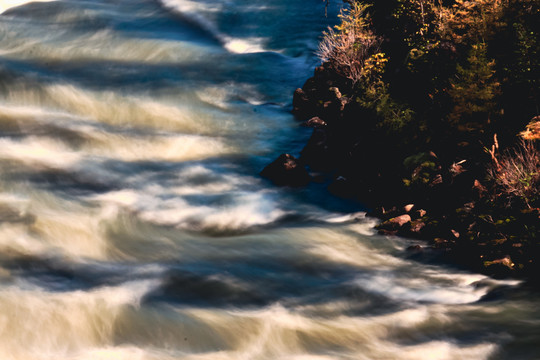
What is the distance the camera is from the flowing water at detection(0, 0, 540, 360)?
6.68 meters

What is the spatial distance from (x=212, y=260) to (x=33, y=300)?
87.0 inches

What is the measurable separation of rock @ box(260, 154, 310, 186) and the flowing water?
0.22 m

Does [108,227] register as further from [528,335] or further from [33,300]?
[528,335]

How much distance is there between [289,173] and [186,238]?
2.51 m

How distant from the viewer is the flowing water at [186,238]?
6680 mm

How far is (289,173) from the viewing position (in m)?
11.0

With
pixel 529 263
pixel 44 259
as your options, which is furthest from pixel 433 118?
pixel 44 259

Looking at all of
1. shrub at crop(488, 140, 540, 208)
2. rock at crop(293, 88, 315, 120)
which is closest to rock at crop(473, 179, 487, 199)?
shrub at crop(488, 140, 540, 208)

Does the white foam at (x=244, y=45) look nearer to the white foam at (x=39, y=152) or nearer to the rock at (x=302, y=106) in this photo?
the rock at (x=302, y=106)

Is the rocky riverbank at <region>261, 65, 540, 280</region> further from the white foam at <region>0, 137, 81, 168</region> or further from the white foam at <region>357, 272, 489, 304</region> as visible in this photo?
the white foam at <region>0, 137, 81, 168</region>

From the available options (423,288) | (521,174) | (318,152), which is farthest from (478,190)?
(318,152)

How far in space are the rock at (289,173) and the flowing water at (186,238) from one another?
219 millimetres

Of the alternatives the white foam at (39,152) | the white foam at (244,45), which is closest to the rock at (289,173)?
the white foam at (39,152)

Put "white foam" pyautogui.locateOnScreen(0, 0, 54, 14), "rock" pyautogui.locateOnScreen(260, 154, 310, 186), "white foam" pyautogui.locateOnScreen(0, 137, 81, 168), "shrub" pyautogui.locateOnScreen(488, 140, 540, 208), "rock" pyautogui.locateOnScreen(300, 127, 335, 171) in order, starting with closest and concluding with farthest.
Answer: "shrub" pyautogui.locateOnScreen(488, 140, 540, 208)
"white foam" pyautogui.locateOnScreen(0, 137, 81, 168)
"rock" pyautogui.locateOnScreen(260, 154, 310, 186)
"rock" pyautogui.locateOnScreen(300, 127, 335, 171)
"white foam" pyautogui.locateOnScreen(0, 0, 54, 14)
